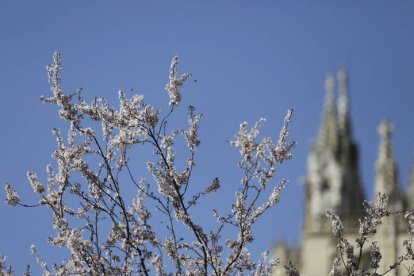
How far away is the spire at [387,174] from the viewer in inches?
1416

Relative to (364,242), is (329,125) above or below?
above

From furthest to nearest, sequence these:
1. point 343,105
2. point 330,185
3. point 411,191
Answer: point 343,105 < point 330,185 < point 411,191

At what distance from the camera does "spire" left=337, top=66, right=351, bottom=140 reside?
4728cm

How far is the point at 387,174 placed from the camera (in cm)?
3647

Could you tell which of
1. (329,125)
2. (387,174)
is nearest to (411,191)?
(387,174)

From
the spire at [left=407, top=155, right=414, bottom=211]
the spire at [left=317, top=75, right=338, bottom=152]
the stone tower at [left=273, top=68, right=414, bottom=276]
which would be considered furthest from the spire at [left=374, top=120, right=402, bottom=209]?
the spire at [left=317, top=75, right=338, bottom=152]

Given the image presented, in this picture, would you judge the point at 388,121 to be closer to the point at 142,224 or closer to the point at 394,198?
the point at 394,198

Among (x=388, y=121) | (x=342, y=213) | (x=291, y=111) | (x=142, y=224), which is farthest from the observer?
(x=342, y=213)

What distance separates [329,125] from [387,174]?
1036 cm

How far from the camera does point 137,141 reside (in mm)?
9414

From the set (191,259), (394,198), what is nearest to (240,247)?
(191,259)

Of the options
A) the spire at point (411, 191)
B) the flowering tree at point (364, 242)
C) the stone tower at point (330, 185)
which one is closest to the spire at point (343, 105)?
the stone tower at point (330, 185)

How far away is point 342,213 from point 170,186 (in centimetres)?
Result: 3434

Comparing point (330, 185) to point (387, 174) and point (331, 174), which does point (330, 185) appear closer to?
point (331, 174)
